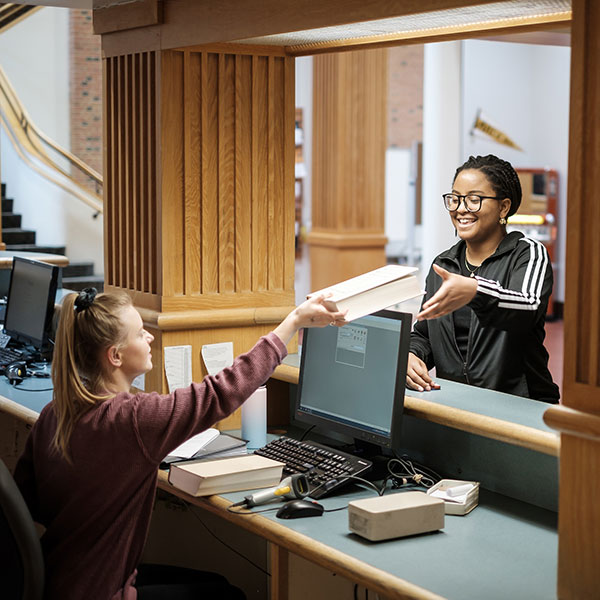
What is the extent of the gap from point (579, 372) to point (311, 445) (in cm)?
115

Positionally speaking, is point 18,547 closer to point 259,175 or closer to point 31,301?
point 259,175

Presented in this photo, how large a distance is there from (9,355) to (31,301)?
27cm

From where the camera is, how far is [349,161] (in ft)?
28.5

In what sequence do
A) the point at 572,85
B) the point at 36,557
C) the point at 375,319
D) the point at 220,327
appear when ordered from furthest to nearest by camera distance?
1. the point at 220,327
2. the point at 375,319
3. the point at 36,557
4. the point at 572,85

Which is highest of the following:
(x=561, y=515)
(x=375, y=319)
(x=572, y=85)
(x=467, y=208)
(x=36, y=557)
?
(x=572, y=85)

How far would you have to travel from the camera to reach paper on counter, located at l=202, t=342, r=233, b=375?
313 centimetres

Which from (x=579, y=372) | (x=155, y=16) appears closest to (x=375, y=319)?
(x=579, y=372)

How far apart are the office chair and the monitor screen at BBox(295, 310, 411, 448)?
3.02 feet

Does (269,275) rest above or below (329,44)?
below

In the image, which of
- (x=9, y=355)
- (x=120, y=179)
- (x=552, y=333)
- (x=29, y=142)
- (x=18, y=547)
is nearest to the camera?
(x=18, y=547)

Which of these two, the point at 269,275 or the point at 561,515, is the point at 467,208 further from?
the point at 561,515

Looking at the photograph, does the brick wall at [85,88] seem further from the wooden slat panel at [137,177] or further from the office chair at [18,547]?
the office chair at [18,547]

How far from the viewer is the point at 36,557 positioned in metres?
2.07

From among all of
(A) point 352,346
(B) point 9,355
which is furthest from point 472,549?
(B) point 9,355
